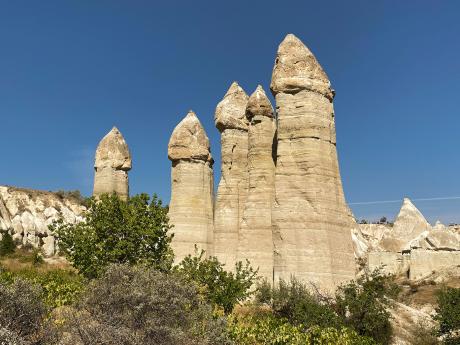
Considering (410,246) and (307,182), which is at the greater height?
(307,182)

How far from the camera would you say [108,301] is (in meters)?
11.4

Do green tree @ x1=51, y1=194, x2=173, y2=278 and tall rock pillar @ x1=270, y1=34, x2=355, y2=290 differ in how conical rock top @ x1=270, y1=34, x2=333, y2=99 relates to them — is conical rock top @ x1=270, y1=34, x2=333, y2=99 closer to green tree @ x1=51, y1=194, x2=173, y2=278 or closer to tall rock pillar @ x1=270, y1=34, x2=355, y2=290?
tall rock pillar @ x1=270, y1=34, x2=355, y2=290

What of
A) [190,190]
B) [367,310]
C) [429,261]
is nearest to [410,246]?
[429,261]

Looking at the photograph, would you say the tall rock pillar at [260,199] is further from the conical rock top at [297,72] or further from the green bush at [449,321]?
the green bush at [449,321]

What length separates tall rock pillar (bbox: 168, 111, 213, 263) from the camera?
34375 mm

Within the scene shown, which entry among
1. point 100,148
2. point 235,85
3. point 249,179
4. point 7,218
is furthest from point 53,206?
point 249,179

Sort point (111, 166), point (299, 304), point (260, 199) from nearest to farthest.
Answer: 1. point (299, 304)
2. point (260, 199)
3. point (111, 166)

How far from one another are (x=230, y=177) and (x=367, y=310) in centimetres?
1654

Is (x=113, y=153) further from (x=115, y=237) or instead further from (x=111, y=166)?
(x=115, y=237)

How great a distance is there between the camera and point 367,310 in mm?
19031

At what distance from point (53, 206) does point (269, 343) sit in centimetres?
5914

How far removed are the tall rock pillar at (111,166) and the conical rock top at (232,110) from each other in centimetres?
944

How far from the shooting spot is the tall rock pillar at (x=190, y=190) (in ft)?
113

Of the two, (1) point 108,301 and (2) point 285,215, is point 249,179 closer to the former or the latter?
(2) point 285,215
